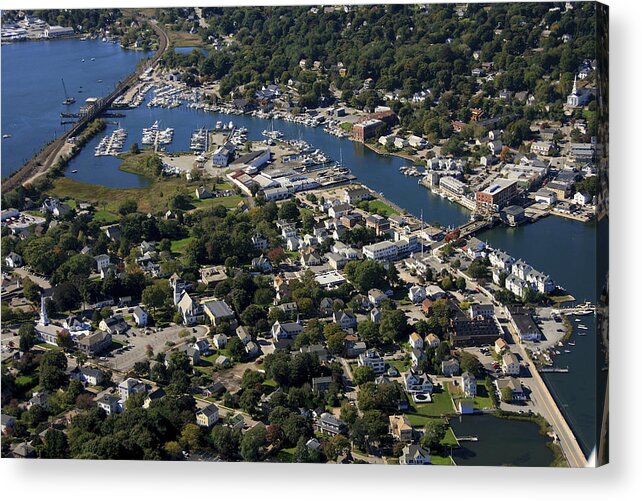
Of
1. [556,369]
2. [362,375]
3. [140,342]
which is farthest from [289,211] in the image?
[556,369]

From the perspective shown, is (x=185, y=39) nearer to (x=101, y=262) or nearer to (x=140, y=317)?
(x=101, y=262)

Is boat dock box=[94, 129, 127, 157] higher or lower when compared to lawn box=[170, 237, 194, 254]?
higher

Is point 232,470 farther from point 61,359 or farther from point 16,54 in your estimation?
point 16,54

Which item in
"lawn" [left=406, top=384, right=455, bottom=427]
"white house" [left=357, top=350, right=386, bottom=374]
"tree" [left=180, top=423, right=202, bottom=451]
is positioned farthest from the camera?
"white house" [left=357, top=350, right=386, bottom=374]

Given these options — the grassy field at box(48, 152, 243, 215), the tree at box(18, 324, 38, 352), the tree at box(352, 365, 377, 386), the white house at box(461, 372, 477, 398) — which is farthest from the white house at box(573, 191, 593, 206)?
the tree at box(18, 324, 38, 352)

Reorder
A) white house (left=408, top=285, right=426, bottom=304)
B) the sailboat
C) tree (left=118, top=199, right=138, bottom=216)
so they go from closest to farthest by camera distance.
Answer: white house (left=408, top=285, right=426, bottom=304), tree (left=118, top=199, right=138, bottom=216), the sailboat

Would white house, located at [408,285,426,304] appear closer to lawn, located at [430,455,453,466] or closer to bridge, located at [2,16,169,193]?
lawn, located at [430,455,453,466]

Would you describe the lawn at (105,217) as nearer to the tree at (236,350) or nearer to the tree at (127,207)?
the tree at (127,207)
